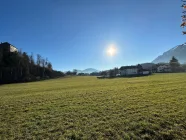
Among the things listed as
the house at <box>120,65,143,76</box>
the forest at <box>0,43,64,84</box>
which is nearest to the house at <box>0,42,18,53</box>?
the forest at <box>0,43,64,84</box>

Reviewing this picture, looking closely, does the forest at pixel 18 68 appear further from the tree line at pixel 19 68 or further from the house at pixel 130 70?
the house at pixel 130 70

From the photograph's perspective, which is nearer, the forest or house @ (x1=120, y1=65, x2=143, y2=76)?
the forest

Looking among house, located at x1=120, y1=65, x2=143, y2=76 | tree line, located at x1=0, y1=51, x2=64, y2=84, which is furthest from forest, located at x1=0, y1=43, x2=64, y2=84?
house, located at x1=120, y1=65, x2=143, y2=76

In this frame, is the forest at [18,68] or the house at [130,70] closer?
the forest at [18,68]

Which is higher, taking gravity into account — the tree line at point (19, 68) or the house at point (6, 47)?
the house at point (6, 47)

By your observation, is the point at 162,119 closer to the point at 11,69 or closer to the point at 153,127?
the point at 153,127

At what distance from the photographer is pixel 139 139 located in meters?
5.10

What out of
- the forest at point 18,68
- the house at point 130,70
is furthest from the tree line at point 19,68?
the house at point 130,70

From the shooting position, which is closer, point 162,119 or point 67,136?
point 67,136

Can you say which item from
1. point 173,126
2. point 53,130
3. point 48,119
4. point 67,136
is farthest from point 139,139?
point 48,119

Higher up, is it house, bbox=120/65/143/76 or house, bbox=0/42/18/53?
house, bbox=0/42/18/53

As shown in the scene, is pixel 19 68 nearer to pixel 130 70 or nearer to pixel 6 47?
pixel 6 47

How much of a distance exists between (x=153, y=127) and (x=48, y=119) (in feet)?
18.5

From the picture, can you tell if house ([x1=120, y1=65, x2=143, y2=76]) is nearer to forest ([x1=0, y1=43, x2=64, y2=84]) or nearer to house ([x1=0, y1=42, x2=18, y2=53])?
forest ([x1=0, y1=43, x2=64, y2=84])
